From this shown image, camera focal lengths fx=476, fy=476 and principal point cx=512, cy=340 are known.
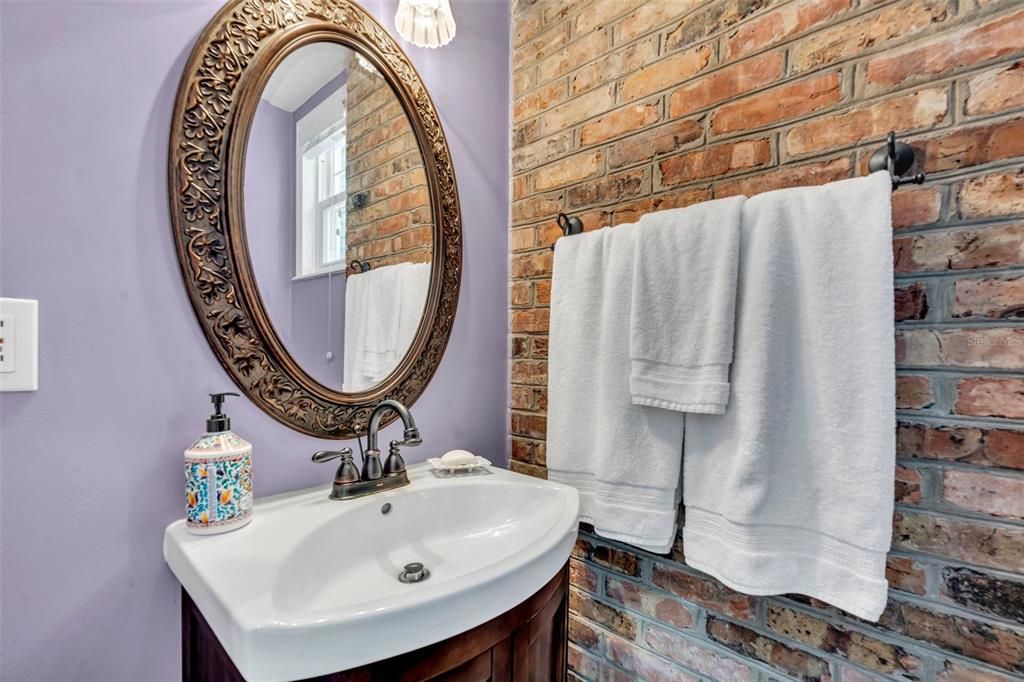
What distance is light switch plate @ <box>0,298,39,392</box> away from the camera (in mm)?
660

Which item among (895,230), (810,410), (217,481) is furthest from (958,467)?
(217,481)

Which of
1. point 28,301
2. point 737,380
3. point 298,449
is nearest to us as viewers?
point 28,301

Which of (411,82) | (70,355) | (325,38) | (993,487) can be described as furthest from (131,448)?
(993,487)

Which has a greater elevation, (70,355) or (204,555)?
(70,355)

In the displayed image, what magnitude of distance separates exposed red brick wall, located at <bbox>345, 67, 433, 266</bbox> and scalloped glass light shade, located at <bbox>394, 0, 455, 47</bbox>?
0.48 feet

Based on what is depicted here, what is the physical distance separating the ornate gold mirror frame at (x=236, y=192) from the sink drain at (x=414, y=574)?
0.31 metres

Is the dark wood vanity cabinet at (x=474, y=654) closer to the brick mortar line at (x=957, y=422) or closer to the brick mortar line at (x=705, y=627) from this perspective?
the brick mortar line at (x=705, y=627)

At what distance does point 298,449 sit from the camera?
3.20 ft

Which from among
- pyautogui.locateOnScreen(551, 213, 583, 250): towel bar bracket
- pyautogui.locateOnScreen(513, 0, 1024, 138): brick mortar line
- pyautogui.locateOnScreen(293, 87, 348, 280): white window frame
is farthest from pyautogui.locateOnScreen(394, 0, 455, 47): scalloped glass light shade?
pyautogui.locateOnScreen(551, 213, 583, 250): towel bar bracket

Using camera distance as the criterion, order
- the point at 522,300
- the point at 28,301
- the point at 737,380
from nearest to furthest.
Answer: the point at 28,301 < the point at 737,380 < the point at 522,300

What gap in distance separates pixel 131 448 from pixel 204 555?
229mm

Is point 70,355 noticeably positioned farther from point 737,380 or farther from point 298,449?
point 737,380

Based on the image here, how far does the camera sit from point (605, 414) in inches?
39.6

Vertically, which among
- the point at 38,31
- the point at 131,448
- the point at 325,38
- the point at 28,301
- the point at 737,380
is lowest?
the point at 131,448
